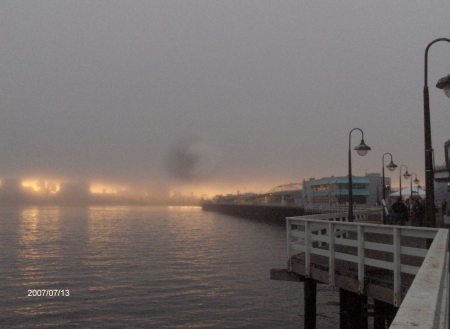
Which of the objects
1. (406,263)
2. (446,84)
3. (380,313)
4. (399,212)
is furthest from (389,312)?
(399,212)

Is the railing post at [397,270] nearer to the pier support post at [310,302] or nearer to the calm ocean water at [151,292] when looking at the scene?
the pier support post at [310,302]

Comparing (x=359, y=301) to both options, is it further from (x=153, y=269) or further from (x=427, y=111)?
(x=153, y=269)

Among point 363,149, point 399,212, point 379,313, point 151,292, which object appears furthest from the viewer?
point 399,212

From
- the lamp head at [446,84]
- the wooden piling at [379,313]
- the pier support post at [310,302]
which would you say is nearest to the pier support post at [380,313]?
the wooden piling at [379,313]

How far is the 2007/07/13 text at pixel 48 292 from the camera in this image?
20.2m

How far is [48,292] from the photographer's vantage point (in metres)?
20.8

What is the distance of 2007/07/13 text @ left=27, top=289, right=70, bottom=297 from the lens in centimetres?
2016

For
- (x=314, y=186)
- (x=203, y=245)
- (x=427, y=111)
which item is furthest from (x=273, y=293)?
(x=314, y=186)

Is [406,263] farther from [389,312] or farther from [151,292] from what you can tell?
[151,292]

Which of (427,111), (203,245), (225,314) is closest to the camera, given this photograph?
(427,111)

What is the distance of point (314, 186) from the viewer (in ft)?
477

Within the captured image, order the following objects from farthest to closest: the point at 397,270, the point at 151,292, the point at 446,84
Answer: the point at 151,292
the point at 397,270
the point at 446,84

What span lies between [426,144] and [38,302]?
1559 centimetres

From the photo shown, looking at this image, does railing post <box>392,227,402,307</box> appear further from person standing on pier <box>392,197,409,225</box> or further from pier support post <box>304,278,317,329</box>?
person standing on pier <box>392,197,409,225</box>
